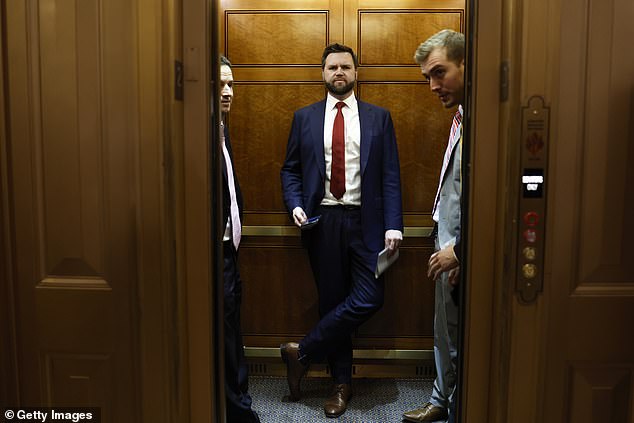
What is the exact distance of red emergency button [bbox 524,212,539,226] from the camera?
1.32m

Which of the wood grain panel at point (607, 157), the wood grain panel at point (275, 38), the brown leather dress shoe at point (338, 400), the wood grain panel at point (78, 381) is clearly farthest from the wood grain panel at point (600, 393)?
the wood grain panel at point (275, 38)

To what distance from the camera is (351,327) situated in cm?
285

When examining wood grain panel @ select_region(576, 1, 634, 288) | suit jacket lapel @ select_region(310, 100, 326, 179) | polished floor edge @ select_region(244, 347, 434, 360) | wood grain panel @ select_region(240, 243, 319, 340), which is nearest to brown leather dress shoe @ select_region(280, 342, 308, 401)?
wood grain panel @ select_region(240, 243, 319, 340)

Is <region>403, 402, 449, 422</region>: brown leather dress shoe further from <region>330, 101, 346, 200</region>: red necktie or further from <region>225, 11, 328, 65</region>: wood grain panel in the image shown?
<region>225, 11, 328, 65</region>: wood grain panel

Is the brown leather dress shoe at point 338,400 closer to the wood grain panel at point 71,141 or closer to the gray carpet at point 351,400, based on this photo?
the gray carpet at point 351,400

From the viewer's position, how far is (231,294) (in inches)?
88.7

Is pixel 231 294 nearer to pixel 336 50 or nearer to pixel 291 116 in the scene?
pixel 291 116

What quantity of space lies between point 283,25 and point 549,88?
2113mm

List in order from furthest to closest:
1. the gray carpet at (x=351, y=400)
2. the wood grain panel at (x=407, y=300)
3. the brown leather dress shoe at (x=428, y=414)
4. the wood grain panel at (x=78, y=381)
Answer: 1. the wood grain panel at (x=407, y=300)
2. the gray carpet at (x=351, y=400)
3. the brown leather dress shoe at (x=428, y=414)
4. the wood grain panel at (x=78, y=381)

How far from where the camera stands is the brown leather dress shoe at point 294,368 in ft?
9.59

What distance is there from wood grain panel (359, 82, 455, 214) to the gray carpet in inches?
39.9

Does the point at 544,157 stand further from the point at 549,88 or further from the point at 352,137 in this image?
the point at 352,137

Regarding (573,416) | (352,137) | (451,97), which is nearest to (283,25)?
(352,137)

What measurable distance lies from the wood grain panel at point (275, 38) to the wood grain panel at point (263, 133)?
0.15 meters
